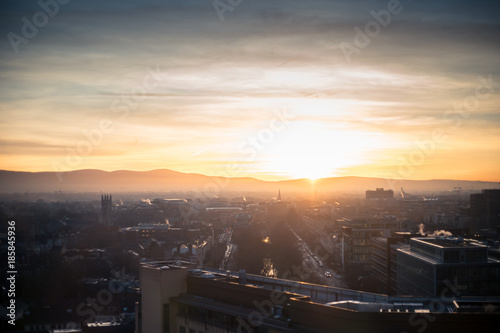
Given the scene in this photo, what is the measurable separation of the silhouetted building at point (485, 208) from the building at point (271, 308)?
44.0 metres

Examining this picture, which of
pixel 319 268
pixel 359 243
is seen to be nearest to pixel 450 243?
pixel 319 268

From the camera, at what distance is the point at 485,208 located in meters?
48.8

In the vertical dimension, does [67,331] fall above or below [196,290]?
below

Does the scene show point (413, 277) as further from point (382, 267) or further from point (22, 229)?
point (22, 229)

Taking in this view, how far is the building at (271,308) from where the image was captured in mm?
5246

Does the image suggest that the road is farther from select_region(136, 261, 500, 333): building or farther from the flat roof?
select_region(136, 261, 500, 333): building

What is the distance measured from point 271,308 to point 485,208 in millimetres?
47439

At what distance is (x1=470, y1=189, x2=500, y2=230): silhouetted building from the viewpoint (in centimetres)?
4716

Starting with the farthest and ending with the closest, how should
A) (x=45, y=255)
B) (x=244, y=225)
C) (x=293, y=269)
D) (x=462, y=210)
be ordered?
(x=244, y=225) < (x=462, y=210) < (x=45, y=255) < (x=293, y=269)

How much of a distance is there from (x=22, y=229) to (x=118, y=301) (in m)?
20.3

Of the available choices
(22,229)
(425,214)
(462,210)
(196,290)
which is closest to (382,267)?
(196,290)

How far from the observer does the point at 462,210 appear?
5466cm

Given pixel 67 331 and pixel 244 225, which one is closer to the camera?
pixel 67 331

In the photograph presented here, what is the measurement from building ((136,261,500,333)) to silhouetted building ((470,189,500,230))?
4400 cm
